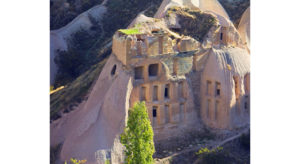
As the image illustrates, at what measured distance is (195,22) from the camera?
89.6ft

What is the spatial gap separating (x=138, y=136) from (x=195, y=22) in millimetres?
A: 8312

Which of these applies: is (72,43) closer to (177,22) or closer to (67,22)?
(67,22)

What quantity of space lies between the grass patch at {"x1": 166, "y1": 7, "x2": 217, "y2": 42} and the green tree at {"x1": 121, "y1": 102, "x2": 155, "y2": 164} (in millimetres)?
6934

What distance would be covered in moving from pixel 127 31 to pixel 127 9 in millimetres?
21843

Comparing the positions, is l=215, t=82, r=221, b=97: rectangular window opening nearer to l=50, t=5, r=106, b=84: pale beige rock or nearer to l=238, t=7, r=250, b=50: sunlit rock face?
l=238, t=7, r=250, b=50: sunlit rock face

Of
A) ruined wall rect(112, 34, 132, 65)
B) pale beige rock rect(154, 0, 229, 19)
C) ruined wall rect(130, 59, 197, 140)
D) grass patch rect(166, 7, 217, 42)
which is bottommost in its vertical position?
ruined wall rect(130, 59, 197, 140)

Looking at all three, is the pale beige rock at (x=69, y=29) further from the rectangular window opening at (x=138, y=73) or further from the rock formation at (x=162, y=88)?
the rectangular window opening at (x=138, y=73)

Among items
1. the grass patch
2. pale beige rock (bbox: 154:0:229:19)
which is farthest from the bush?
the grass patch

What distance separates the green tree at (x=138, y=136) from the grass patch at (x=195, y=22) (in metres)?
6.93

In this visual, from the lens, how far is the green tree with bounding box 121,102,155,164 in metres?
21.3

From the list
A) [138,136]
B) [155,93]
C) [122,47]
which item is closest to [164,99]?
[155,93]

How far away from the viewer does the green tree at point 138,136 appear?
70.0ft

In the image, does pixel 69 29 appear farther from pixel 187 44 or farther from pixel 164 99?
pixel 164 99

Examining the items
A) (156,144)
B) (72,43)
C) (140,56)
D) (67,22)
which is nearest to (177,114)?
(156,144)
